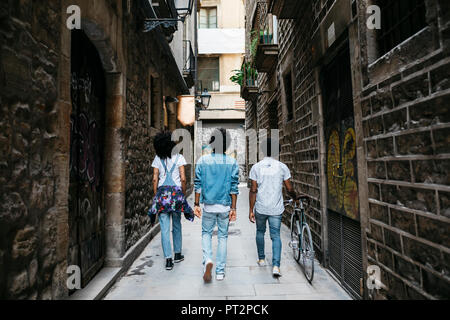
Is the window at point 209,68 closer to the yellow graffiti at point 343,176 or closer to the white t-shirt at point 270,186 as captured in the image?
the yellow graffiti at point 343,176

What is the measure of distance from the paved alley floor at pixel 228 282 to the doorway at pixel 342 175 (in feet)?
1.01

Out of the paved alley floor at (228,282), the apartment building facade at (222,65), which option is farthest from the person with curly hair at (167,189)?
the apartment building facade at (222,65)

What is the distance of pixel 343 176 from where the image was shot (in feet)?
11.6

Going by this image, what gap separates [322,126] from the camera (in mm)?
4340

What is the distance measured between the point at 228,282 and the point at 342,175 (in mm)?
1956

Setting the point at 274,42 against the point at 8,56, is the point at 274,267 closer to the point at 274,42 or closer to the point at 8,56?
the point at 8,56

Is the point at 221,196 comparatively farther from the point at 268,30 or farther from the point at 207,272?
the point at 268,30

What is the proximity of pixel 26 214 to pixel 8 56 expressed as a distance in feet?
3.46

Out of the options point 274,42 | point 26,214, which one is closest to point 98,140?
point 26,214

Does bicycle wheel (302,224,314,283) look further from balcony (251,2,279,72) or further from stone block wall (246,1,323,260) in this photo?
balcony (251,2,279,72)

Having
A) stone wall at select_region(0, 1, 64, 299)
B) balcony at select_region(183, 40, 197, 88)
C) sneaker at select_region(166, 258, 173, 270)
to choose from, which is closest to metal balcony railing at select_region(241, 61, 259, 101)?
balcony at select_region(183, 40, 197, 88)

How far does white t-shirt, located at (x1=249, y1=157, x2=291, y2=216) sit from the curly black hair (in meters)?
1.33

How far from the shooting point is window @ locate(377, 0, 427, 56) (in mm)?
2166

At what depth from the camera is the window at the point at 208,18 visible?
20531 millimetres
